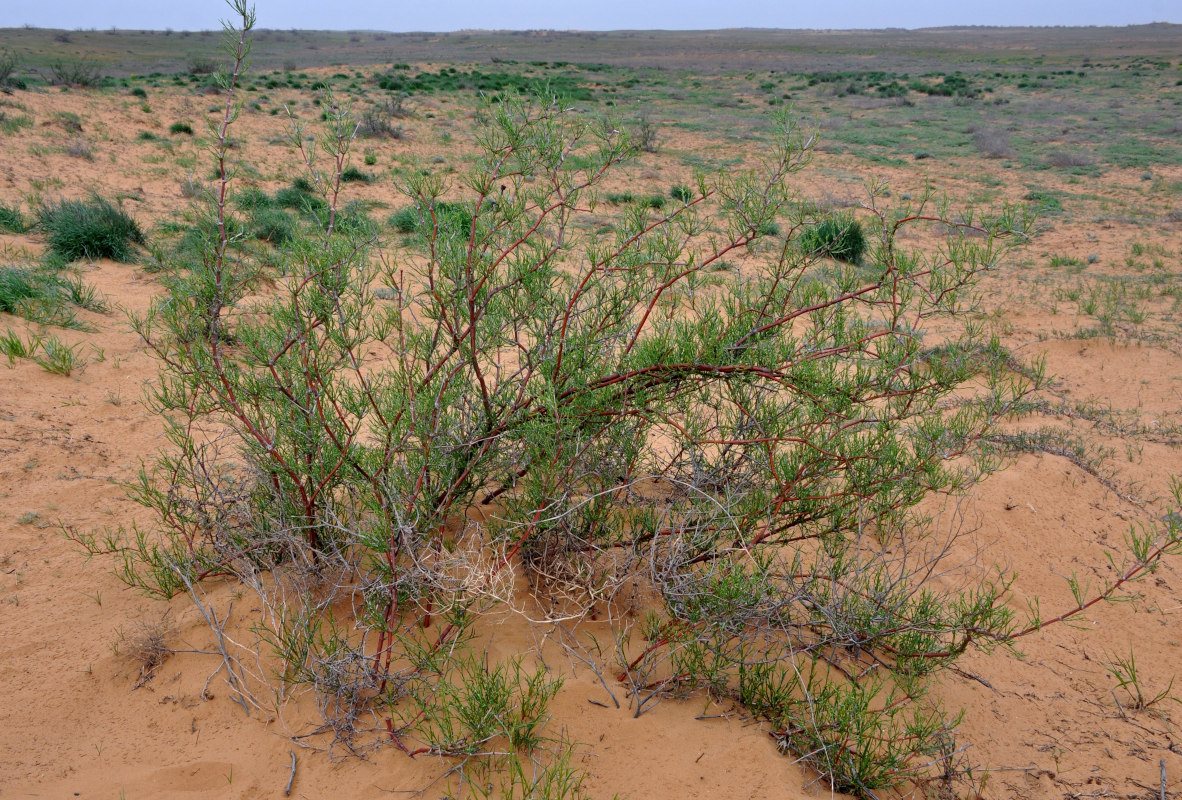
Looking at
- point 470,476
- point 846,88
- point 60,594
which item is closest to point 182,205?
point 60,594

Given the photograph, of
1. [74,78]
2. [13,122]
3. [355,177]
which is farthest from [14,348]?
[74,78]

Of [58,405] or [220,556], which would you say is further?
[58,405]

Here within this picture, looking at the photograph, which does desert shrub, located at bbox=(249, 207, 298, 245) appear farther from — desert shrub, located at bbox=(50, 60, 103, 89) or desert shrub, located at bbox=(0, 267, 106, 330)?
desert shrub, located at bbox=(50, 60, 103, 89)

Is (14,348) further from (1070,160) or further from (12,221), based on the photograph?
(1070,160)

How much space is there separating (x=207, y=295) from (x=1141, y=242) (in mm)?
12175

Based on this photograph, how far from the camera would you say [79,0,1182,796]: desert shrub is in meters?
2.31

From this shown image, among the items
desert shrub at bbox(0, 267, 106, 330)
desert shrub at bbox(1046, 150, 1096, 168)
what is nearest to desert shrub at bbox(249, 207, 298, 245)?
desert shrub at bbox(0, 267, 106, 330)

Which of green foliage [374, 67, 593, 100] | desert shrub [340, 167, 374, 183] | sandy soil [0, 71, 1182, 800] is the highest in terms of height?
green foliage [374, 67, 593, 100]

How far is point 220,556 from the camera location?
9.40 ft

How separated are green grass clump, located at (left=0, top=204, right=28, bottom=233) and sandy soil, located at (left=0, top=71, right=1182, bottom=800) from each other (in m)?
2.99

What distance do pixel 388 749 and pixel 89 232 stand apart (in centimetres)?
679

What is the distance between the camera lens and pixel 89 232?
22.6 ft

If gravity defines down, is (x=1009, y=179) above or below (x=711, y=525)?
above

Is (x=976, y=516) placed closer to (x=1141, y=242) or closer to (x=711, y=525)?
(x=711, y=525)
